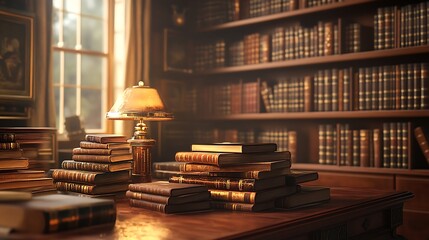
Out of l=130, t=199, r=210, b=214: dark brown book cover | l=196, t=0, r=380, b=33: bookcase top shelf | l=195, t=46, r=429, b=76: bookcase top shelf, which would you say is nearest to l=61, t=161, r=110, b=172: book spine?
l=130, t=199, r=210, b=214: dark brown book cover

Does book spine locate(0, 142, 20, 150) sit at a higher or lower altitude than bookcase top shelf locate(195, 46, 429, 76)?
lower

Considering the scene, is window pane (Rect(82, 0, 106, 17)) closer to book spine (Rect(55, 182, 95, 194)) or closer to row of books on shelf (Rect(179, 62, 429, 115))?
row of books on shelf (Rect(179, 62, 429, 115))

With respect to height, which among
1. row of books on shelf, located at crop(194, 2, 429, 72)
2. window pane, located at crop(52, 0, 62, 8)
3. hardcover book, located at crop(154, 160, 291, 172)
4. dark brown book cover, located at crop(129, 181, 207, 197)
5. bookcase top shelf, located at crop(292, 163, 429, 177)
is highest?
window pane, located at crop(52, 0, 62, 8)

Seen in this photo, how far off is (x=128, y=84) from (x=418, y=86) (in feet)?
7.90

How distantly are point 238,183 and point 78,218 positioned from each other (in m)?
0.66

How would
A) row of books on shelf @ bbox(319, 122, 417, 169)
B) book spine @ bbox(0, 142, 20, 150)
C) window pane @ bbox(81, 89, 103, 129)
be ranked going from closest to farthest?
1. book spine @ bbox(0, 142, 20, 150)
2. row of books on shelf @ bbox(319, 122, 417, 169)
3. window pane @ bbox(81, 89, 103, 129)

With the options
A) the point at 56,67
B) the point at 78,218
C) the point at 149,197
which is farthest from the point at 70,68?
the point at 78,218

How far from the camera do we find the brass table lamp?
247 cm

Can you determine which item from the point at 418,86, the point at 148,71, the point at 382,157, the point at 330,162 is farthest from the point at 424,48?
the point at 148,71

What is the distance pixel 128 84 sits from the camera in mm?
4566

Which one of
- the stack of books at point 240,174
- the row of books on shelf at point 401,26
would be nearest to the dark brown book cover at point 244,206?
the stack of books at point 240,174

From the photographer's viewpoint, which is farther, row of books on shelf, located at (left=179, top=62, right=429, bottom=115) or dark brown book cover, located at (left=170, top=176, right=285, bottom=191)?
row of books on shelf, located at (left=179, top=62, right=429, bottom=115)

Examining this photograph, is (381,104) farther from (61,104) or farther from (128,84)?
(61,104)

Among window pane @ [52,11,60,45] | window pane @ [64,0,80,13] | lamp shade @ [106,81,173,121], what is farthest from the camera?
window pane @ [64,0,80,13]
